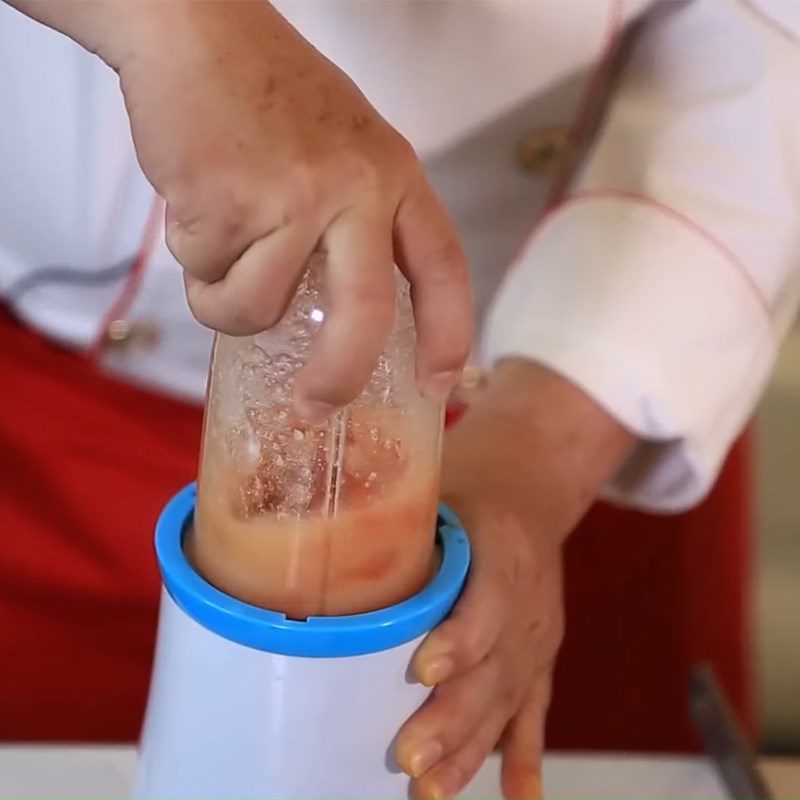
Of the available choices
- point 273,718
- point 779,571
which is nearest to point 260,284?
point 273,718

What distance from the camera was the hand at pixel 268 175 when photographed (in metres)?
0.27

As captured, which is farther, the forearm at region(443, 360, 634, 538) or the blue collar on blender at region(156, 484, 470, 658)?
the forearm at region(443, 360, 634, 538)

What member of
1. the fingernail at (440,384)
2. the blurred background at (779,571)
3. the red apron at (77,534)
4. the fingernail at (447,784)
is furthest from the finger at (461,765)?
the blurred background at (779,571)

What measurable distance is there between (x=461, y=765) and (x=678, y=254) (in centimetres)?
24

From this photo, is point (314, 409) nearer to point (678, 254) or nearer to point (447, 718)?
point (447, 718)

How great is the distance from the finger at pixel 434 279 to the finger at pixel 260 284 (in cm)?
3

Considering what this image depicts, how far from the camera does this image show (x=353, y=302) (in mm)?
274

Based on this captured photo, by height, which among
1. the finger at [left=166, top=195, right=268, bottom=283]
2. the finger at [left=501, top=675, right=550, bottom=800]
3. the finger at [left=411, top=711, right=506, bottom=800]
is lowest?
the finger at [left=501, top=675, right=550, bottom=800]

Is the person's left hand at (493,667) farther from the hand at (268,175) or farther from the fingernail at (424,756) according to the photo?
the hand at (268,175)

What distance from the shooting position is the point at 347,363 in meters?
0.28

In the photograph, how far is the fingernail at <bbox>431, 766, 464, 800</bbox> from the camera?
1.21 feet

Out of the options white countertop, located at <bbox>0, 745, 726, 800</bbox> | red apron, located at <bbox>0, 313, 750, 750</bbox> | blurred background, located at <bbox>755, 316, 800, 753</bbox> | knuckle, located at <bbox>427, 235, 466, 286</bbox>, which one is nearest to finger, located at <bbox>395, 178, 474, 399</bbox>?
knuckle, located at <bbox>427, 235, 466, 286</bbox>

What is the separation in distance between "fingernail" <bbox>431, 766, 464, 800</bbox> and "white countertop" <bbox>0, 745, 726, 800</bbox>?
3.0 inches

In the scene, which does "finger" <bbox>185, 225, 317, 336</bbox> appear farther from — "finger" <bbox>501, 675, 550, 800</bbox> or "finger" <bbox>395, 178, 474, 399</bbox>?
"finger" <bbox>501, 675, 550, 800</bbox>
